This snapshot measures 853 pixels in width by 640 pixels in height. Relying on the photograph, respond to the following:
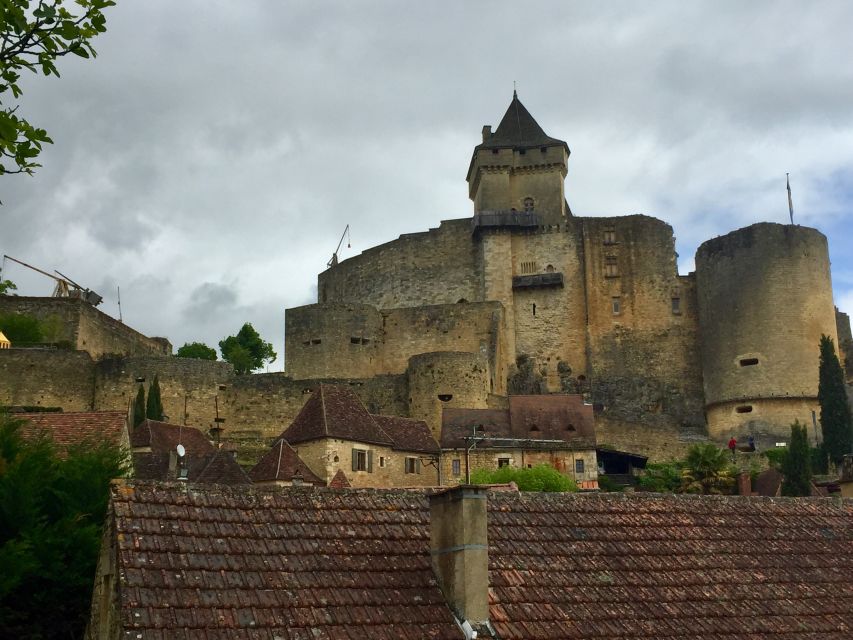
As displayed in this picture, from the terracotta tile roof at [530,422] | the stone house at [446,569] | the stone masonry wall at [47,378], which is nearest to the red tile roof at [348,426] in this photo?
the terracotta tile roof at [530,422]

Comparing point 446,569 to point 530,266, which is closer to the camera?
point 446,569

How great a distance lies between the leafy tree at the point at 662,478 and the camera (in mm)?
45500

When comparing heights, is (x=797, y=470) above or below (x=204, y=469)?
below

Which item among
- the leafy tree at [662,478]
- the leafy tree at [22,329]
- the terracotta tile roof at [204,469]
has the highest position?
the leafy tree at [22,329]

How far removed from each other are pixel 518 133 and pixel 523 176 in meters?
3.63

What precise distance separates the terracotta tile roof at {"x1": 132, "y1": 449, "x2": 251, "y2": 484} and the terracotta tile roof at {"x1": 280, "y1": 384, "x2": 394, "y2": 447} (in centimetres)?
480

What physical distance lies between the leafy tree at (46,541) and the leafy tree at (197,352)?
6105 cm

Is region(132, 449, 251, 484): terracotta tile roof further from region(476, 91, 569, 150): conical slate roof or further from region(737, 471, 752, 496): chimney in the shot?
region(476, 91, 569, 150): conical slate roof

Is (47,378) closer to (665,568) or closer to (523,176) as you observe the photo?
(523,176)

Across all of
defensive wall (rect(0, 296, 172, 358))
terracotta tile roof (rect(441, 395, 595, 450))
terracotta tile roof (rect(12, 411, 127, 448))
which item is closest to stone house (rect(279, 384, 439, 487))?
terracotta tile roof (rect(441, 395, 595, 450))

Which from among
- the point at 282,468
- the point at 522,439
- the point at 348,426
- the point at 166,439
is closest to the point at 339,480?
the point at 282,468

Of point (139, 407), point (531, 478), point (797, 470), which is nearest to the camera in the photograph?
point (531, 478)

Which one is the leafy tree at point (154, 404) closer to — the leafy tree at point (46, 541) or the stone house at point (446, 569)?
the leafy tree at point (46, 541)

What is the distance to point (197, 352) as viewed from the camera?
81000mm
